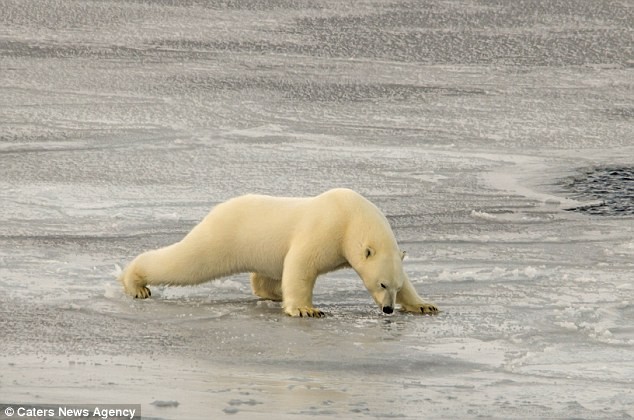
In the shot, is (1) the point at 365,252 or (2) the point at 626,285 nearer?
(1) the point at 365,252

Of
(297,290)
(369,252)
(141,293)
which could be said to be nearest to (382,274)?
(369,252)

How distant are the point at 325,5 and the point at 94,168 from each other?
20.4ft

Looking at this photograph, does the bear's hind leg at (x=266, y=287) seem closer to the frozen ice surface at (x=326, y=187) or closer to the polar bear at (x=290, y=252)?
the polar bear at (x=290, y=252)

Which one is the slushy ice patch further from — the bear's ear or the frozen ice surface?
the bear's ear

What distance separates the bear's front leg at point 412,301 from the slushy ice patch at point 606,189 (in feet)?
8.65

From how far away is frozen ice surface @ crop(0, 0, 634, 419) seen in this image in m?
5.47

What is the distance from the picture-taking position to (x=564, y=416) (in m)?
5.00

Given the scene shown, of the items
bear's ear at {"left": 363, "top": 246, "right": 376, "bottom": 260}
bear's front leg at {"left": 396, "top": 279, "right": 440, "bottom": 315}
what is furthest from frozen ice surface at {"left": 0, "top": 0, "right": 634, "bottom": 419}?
bear's ear at {"left": 363, "top": 246, "right": 376, "bottom": 260}

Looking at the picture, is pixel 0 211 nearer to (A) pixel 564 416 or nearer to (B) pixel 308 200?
(B) pixel 308 200

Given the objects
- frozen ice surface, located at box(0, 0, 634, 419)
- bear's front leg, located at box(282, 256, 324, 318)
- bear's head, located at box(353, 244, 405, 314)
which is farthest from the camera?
bear's front leg, located at box(282, 256, 324, 318)

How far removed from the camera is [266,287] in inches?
279

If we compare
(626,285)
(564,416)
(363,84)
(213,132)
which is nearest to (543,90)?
(363,84)

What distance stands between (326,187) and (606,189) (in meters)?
1.97

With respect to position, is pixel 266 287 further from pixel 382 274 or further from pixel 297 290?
pixel 382 274
